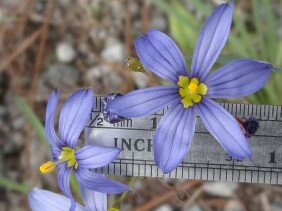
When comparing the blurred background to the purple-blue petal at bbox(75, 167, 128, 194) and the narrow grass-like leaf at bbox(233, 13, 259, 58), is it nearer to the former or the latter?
the narrow grass-like leaf at bbox(233, 13, 259, 58)

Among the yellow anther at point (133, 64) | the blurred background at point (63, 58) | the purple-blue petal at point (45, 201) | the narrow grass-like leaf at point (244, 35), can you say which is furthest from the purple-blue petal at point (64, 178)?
the narrow grass-like leaf at point (244, 35)

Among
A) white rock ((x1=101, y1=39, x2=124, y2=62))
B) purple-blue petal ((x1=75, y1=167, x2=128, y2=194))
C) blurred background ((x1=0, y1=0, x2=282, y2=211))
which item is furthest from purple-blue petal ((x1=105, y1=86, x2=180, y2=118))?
white rock ((x1=101, y1=39, x2=124, y2=62))

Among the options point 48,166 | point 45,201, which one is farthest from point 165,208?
point 48,166

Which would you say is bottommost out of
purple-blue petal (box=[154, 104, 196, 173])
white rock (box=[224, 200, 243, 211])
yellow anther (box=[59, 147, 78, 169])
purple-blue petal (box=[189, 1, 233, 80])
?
white rock (box=[224, 200, 243, 211])

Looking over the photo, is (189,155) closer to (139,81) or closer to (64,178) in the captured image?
(64,178)

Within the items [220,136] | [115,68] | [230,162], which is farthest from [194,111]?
[115,68]

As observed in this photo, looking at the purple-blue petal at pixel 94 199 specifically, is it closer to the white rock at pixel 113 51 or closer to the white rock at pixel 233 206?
the white rock at pixel 233 206
